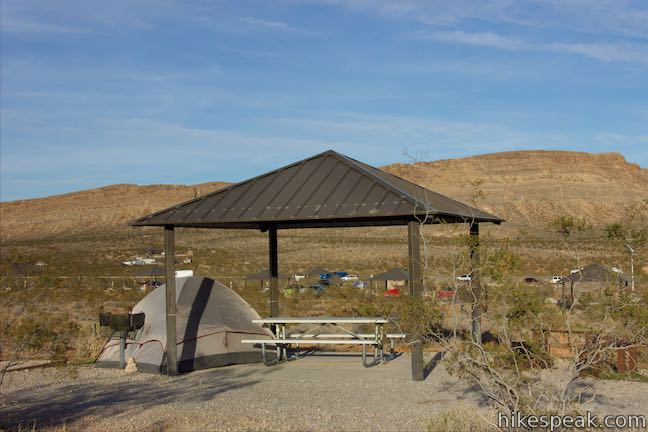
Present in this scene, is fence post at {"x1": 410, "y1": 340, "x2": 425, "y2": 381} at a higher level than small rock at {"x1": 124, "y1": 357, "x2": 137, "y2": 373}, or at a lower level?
higher

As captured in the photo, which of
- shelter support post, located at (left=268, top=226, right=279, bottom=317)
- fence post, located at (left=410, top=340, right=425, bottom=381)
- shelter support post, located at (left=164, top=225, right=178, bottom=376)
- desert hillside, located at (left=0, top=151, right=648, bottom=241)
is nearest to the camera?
fence post, located at (left=410, top=340, right=425, bottom=381)

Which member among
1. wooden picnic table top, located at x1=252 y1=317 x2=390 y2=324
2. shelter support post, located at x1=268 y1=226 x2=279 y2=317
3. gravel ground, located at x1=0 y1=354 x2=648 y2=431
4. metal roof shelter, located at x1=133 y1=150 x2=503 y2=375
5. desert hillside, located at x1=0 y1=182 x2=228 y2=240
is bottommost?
gravel ground, located at x1=0 y1=354 x2=648 y2=431

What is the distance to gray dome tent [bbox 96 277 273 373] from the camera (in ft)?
40.1

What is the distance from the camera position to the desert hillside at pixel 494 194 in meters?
83.5

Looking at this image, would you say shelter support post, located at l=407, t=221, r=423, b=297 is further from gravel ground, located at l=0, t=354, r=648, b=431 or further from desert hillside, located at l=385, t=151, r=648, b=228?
desert hillside, located at l=385, t=151, r=648, b=228

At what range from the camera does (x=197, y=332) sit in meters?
12.4

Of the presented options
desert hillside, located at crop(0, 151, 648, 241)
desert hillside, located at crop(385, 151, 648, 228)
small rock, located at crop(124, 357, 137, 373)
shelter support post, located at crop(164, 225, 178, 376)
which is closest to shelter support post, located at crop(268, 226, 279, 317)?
shelter support post, located at crop(164, 225, 178, 376)

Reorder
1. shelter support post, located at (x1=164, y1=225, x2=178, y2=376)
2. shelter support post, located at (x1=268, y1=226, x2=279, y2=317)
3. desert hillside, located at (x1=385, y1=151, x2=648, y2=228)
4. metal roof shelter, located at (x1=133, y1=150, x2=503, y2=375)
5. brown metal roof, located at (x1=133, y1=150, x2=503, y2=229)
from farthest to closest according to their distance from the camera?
desert hillside, located at (x1=385, y1=151, x2=648, y2=228) → shelter support post, located at (x1=268, y1=226, x2=279, y2=317) → shelter support post, located at (x1=164, y1=225, x2=178, y2=376) → brown metal roof, located at (x1=133, y1=150, x2=503, y2=229) → metal roof shelter, located at (x1=133, y1=150, x2=503, y2=375)

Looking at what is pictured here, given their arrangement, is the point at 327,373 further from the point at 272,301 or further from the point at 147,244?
the point at 147,244

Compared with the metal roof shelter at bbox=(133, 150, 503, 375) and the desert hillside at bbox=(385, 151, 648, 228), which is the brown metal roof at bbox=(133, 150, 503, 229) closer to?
the metal roof shelter at bbox=(133, 150, 503, 375)

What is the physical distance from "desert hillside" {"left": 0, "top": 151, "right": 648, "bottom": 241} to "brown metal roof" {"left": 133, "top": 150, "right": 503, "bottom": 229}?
6307cm

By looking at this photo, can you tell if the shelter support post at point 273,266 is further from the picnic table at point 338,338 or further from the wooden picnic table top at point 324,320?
the wooden picnic table top at point 324,320

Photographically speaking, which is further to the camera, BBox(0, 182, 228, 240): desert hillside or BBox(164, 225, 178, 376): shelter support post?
BBox(0, 182, 228, 240): desert hillside

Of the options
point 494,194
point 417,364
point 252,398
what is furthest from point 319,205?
point 494,194
